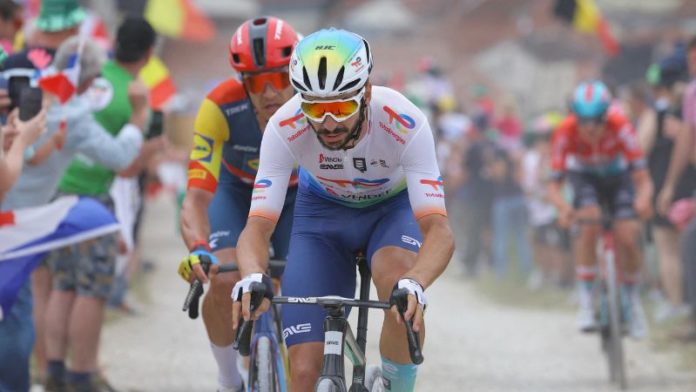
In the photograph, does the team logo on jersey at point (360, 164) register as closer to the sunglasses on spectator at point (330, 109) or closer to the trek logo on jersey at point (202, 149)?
the sunglasses on spectator at point (330, 109)

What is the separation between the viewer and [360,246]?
569cm

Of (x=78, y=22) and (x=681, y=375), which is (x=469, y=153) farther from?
(x=78, y=22)

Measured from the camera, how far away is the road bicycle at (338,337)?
4.63 meters

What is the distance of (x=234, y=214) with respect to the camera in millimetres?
6707

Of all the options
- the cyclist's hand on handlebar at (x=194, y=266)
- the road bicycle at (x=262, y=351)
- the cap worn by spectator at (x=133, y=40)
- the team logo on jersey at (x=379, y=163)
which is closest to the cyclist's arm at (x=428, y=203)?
the team logo on jersey at (x=379, y=163)

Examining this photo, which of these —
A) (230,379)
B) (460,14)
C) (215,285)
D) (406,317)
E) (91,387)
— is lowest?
(460,14)

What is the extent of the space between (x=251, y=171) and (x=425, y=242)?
1.81m

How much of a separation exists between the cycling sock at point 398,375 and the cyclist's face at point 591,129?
4.99 meters

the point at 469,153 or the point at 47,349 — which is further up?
the point at 47,349

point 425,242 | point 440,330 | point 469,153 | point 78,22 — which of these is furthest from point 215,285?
point 469,153

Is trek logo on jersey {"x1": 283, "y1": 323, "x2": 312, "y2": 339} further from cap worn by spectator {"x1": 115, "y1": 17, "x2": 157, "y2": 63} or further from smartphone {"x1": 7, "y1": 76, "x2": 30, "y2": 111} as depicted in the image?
cap worn by spectator {"x1": 115, "y1": 17, "x2": 157, "y2": 63}

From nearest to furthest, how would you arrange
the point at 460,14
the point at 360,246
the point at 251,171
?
the point at 360,246 < the point at 251,171 < the point at 460,14

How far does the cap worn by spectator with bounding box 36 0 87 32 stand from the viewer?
329 inches

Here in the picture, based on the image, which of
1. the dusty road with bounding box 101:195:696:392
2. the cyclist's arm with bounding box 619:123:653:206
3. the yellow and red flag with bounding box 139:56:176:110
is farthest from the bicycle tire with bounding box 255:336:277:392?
the yellow and red flag with bounding box 139:56:176:110
